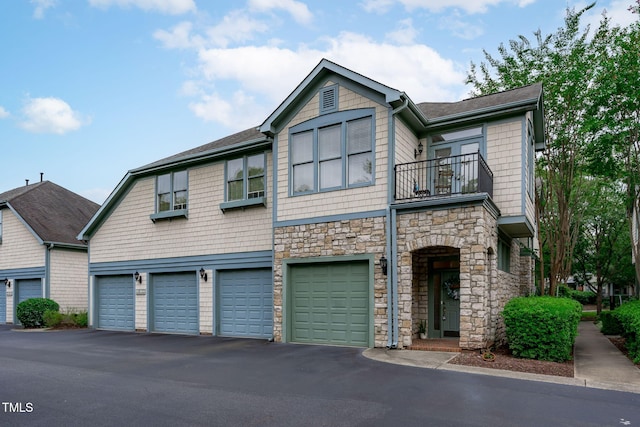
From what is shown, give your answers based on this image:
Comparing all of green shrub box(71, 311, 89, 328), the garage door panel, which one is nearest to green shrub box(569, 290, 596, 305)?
green shrub box(71, 311, 89, 328)

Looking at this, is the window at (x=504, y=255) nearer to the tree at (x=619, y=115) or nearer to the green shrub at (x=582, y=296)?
the tree at (x=619, y=115)

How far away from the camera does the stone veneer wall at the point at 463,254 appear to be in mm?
10531

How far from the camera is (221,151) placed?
1555cm

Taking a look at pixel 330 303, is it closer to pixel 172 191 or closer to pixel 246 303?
pixel 246 303

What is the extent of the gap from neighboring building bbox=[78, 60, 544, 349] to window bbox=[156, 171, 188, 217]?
1.42 ft

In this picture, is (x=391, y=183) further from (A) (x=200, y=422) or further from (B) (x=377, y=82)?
(A) (x=200, y=422)

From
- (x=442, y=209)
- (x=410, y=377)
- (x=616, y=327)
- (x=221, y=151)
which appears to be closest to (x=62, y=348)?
(x=221, y=151)

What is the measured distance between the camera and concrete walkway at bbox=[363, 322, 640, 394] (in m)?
8.26

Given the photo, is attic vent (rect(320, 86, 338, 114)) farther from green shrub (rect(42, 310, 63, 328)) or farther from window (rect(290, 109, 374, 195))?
green shrub (rect(42, 310, 63, 328))

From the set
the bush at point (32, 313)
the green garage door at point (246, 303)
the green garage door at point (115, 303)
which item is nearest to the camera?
the green garage door at point (246, 303)

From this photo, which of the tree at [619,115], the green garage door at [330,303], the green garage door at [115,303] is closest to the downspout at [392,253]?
the green garage door at [330,303]

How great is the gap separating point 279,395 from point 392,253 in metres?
5.19

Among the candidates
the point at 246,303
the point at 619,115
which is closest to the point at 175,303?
the point at 246,303

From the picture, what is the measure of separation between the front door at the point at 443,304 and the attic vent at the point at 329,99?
17.2 feet
